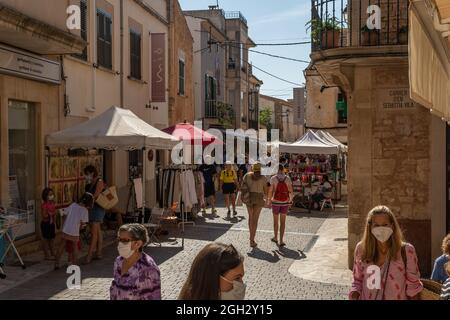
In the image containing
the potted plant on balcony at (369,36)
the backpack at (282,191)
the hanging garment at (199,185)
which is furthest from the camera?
the hanging garment at (199,185)

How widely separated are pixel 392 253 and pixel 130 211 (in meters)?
11.0

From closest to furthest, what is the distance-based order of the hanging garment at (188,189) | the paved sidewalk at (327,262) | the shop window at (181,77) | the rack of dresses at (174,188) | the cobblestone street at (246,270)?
the cobblestone street at (246,270) → the paved sidewalk at (327,262) → the hanging garment at (188,189) → the rack of dresses at (174,188) → the shop window at (181,77)

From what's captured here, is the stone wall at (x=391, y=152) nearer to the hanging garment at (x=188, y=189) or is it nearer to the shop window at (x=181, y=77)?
the hanging garment at (x=188, y=189)

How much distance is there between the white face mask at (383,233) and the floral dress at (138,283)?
1.81 m

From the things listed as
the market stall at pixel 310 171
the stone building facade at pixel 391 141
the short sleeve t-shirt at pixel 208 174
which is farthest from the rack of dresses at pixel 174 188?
the stone building facade at pixel 391 141

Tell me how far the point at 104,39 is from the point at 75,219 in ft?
24.5

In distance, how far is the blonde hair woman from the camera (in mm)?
4711

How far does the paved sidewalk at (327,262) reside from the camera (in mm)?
9633

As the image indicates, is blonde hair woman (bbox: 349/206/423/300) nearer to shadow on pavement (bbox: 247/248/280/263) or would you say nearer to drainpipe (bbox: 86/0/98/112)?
shadow on pavement (bbox: 247/248/280/263)

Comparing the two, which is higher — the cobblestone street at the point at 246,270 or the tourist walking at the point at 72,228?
the tourist walking at the point at 72,228

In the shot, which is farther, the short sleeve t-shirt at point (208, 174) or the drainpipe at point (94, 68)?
the short sleeve t-shirt at point (208, 174)

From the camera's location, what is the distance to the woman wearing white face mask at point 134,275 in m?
4.66

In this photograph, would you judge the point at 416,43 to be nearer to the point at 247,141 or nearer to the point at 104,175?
the point at 104,175

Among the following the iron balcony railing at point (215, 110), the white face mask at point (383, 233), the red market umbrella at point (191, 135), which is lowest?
the white face mask at point (383, 233)
